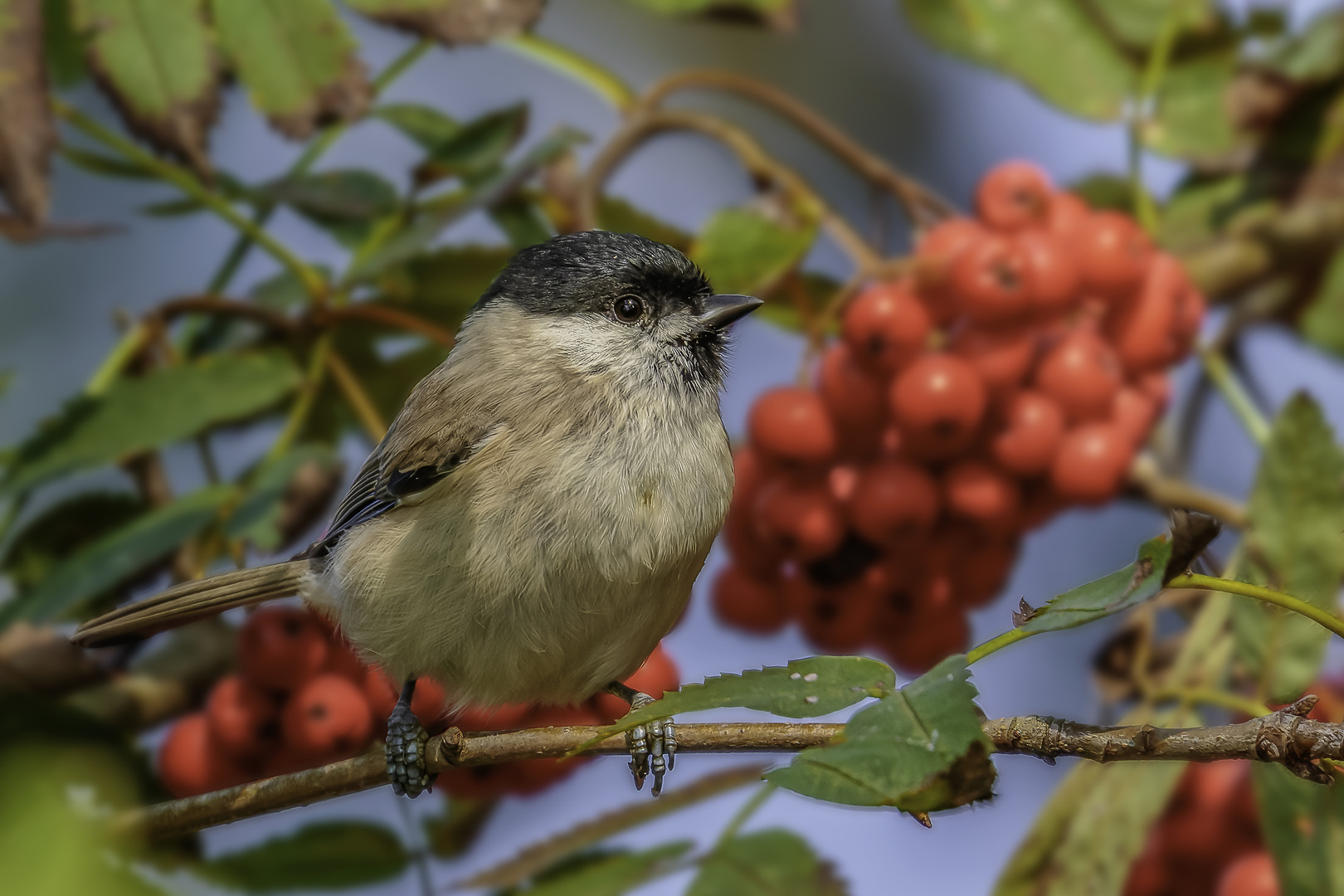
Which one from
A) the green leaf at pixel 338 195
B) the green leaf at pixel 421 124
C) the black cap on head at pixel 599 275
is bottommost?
the black cap on head at pixel 599 275

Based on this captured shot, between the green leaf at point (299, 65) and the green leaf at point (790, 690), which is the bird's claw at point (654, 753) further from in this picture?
the green leaf at point (299, 65)

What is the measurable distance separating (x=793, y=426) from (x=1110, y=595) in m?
1.33

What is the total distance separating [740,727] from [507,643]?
65cm

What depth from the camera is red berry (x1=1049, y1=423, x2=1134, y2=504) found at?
7.73ft

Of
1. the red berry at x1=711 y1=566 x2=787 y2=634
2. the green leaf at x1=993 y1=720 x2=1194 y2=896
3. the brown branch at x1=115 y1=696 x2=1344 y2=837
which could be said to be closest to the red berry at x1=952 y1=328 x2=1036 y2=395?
the red berry at x1=711 y1=566 x2=787 y2=634

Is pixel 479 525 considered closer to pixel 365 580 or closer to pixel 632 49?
pixel 365 580

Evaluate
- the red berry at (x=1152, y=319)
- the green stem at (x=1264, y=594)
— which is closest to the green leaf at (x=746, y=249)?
the red berry at (x=1152, y=319)

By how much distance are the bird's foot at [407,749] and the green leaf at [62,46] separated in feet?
3.71

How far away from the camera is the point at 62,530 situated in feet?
7.78

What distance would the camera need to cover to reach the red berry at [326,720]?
2111 mm

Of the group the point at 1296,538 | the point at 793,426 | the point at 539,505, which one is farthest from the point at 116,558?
the point at 1296,538

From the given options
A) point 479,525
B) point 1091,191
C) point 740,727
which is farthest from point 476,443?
point 1091,191

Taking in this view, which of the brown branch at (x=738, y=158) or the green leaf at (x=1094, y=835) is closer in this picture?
the green leaf at (x=1094, y=835)

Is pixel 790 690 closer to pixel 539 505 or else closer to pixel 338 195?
pixel 539 505
